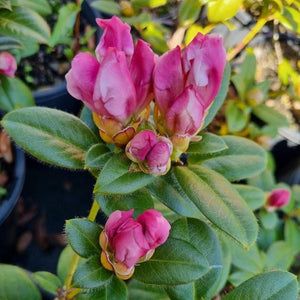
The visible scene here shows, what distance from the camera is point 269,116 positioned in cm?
121

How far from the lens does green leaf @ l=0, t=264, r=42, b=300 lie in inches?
32.6

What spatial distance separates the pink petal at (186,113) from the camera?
0.50 m

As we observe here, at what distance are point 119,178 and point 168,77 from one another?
129 mm

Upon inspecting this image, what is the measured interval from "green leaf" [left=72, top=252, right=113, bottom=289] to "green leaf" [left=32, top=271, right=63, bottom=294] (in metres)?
0.25

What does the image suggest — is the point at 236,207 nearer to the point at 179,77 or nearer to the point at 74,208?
the point at 179,77

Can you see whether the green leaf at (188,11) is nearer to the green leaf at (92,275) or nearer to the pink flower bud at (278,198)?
the pink flower bud at (278,198)

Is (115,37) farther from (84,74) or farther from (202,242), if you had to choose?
(202,242)

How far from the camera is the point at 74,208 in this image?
1.43 m

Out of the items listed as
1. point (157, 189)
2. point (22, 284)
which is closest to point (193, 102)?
point (157, 189)

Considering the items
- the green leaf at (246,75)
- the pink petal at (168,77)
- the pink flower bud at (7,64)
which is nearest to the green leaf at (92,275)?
the pink petal at (168,77)

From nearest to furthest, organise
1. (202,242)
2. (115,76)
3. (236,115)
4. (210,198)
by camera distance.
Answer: (115,76)
(210,198)
(202,242)
(236,115)

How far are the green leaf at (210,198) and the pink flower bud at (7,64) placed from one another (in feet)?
1.50

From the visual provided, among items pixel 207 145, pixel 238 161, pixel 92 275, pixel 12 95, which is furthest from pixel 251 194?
pixel 12 95

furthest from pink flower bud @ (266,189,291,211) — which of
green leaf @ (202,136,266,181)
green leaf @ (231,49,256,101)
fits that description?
green leaf @ (202,136,266,181)
